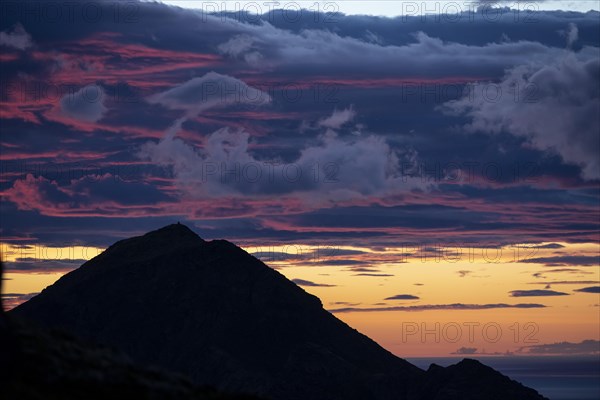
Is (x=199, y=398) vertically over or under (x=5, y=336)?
under

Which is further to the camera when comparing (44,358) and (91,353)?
(91,353)

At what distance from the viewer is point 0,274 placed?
98375 mm

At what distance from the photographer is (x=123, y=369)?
107m

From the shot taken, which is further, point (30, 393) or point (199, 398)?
point (199, 398)

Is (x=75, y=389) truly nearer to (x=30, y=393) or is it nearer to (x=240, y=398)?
(x=30, y=393)

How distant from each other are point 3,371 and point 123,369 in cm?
1447

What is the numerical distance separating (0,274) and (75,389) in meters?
13.8

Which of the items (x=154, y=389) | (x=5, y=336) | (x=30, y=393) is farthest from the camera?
(x=154, y=389)

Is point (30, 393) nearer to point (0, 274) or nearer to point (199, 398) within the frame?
point (0, 274)

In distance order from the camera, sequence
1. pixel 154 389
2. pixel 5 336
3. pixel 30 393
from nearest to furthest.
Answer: pixel 30 393, pixel 5 336, pixel 154 389

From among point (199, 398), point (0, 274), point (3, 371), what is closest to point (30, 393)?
A: point (3, 371)

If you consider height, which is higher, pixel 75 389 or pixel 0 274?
pixel 0 274

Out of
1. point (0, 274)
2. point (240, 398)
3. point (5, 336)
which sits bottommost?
point (240, 398)

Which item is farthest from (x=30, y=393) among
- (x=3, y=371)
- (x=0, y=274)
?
(x=0, y=274)
